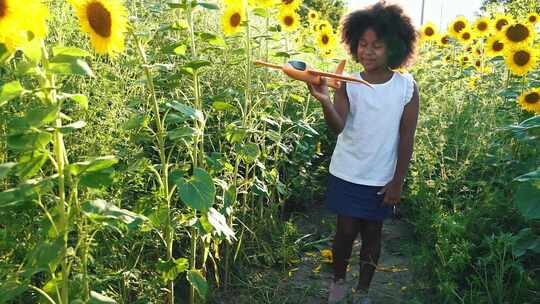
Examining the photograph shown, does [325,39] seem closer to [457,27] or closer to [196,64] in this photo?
[457,27]

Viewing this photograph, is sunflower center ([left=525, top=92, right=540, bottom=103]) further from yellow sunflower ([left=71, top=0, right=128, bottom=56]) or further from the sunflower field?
yellow sunflower ([left=71, top=0, right=128, bottom=56])

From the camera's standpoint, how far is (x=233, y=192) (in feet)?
7.25

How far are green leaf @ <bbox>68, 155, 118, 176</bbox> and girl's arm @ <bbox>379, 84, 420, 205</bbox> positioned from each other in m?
1.35

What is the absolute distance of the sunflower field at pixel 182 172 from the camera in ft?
4.48

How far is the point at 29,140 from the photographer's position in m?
1.30

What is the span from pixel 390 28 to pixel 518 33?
1.77 m

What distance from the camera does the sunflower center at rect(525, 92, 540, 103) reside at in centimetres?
305

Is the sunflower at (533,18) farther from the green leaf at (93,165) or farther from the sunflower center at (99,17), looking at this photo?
the green leaf at (93,165)

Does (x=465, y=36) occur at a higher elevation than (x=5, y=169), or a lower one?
higher

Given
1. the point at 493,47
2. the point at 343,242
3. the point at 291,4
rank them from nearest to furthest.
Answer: the point at 343,242, the point at 291,4, the point at 493,47

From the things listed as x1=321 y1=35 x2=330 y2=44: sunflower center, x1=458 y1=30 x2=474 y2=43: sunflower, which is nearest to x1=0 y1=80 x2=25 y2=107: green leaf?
x1=321 y1=35 x2=330 y2=44: sunflower center

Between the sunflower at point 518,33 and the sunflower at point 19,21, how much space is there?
3.28 metres

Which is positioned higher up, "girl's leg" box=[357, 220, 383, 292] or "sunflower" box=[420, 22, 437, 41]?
"sunflower" box=[420, 22, 437, 41]

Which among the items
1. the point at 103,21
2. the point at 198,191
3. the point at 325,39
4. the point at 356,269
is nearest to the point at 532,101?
the point at 356,269
